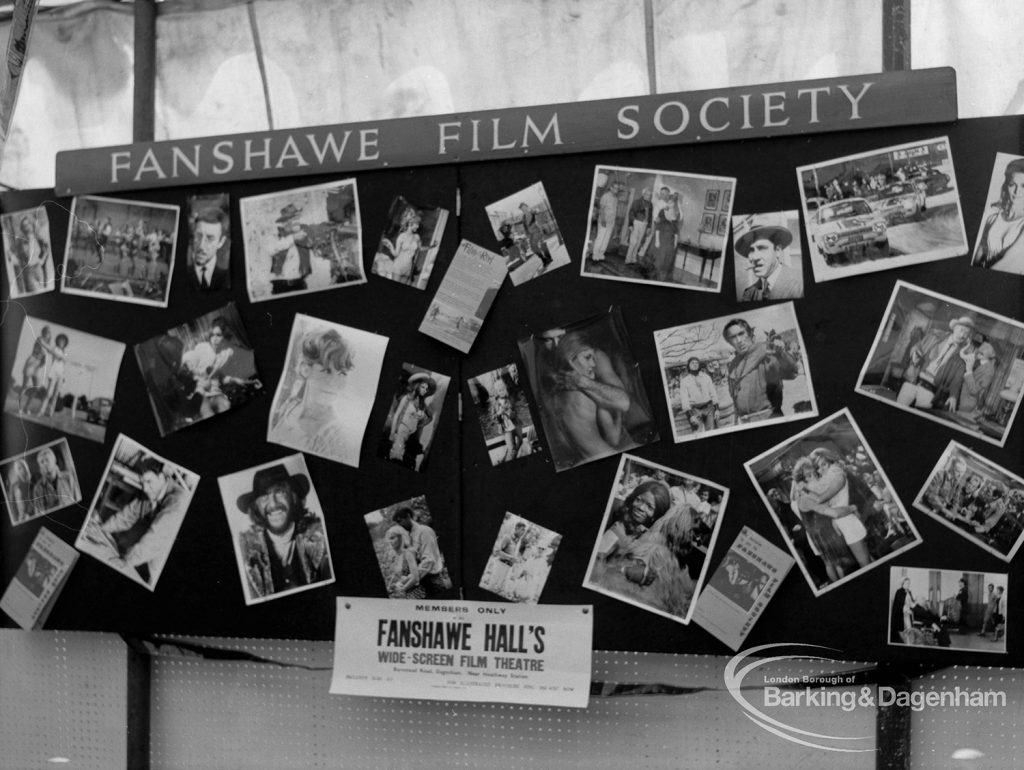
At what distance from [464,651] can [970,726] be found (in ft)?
2.74

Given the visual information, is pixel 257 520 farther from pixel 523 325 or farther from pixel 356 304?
pixel 523 325

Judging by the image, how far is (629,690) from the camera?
5.76 ft

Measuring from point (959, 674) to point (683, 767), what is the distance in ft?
1.57

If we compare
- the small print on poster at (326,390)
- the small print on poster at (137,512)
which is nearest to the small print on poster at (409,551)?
the small print on poster at (326,390)

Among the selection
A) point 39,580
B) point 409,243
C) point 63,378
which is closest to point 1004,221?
point 409,243

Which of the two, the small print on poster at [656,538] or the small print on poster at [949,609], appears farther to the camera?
the small print on poster at [656,538]

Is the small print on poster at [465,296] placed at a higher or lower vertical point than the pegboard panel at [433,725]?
higher

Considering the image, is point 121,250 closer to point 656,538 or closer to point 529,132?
point 529,132

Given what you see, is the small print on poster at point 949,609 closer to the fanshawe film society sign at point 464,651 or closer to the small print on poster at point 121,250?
the fanshawe film society sign at point 464,651

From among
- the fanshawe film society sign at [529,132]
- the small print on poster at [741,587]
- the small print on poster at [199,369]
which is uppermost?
the fanshawe film society sign at [529,132]

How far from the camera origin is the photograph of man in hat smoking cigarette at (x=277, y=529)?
184 centimetres

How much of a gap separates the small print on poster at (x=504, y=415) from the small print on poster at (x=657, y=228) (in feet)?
0.75

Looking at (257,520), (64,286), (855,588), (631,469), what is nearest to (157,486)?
(257,520)

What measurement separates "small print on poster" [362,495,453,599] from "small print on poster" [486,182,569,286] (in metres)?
0.44
